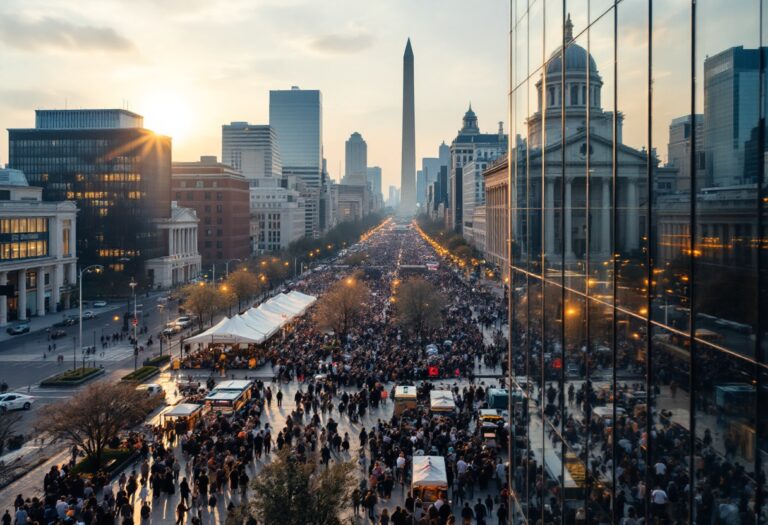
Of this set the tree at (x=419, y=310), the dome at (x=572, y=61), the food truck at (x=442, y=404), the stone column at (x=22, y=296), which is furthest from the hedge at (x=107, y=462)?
the stone column at (x=22, y=296)

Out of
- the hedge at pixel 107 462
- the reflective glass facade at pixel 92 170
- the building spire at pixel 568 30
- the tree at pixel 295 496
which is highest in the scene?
the reflective glass facade at pixel 92 170

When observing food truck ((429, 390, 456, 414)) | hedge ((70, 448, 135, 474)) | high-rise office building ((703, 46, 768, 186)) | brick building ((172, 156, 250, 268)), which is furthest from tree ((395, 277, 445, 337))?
brick building ((172, 156, 250, 268))

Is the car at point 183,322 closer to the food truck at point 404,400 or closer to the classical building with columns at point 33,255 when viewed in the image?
the classical building with columns at point 33,255

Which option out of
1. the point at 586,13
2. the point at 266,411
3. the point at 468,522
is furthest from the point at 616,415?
the point at 266,411

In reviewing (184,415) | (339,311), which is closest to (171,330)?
(339,311)

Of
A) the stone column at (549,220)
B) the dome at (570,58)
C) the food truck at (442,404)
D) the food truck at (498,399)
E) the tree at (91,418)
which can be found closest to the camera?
the dome at (570,58)

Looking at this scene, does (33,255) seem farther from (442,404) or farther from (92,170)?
(442,404)
